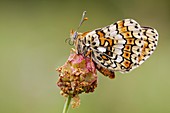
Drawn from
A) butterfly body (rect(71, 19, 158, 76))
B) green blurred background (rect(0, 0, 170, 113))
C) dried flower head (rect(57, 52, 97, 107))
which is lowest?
dried flower head (rect(57, 52, 97, 107))

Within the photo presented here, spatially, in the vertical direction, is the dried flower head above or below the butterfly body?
below

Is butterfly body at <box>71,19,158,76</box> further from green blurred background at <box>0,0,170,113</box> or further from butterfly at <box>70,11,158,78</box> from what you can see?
green blurred background at <box>0,0,170,113</box>

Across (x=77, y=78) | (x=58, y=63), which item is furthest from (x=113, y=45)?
(x=58, y=63)

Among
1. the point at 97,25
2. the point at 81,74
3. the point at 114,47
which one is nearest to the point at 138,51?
the point at 114,47

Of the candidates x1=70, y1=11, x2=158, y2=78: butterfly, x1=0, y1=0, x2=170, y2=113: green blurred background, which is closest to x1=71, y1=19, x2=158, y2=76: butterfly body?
x1=70, y1=11, x2=158, y2=78: butterfly

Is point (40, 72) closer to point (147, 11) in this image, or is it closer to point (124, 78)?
point (124, 78)

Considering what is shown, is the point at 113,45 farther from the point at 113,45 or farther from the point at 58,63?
the point at 58,63
